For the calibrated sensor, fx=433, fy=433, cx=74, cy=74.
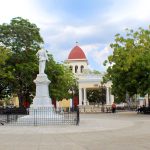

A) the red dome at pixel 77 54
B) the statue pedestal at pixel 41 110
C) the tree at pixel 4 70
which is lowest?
the statue pedestal at pixel 41 110

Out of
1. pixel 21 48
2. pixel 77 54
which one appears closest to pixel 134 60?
pixel 21 48

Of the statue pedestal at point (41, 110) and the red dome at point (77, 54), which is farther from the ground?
the red dome at point (77, 54)

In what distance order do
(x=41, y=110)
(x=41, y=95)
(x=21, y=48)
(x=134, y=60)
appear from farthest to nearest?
(x=21, y=48) → (x=134, y=60) → (x=41, y=95) → (x=41, y=110)

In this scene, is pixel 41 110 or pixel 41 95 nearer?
pixel 41 110

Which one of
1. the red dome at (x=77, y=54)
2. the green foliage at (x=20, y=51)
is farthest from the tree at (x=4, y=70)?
the red dome at (x=77, y=54)

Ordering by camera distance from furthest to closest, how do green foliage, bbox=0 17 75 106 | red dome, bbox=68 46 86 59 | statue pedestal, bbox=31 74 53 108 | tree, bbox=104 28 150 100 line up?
red dome, bbox=68 46 86 59, green foliage, bbox=0 17 75 106, tree, bbox=104 28 150 100, statue pedestal, bbox=31 74 53 108

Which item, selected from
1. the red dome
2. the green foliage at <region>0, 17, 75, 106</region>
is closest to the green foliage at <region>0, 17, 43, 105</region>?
the green foliage at <region>0, 17, 75, 106</region>

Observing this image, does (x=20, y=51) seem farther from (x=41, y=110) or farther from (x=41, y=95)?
(x=41, y=110)

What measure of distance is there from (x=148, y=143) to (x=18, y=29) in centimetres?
4024

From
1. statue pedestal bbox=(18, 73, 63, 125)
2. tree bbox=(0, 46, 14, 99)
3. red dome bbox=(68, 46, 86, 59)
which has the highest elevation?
red dome bbox=(68, 46, 86, 59)

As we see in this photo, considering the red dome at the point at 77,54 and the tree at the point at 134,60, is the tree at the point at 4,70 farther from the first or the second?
the red dome at the point at 77,54

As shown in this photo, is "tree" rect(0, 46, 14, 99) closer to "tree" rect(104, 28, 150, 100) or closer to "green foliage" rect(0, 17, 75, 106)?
"green foliage" rect(0, 17, 75, 106)

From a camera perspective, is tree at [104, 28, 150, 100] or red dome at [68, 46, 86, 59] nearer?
tree at [104, 28, 150, 100]

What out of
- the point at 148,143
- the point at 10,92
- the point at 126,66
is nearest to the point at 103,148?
the point at 148,143
